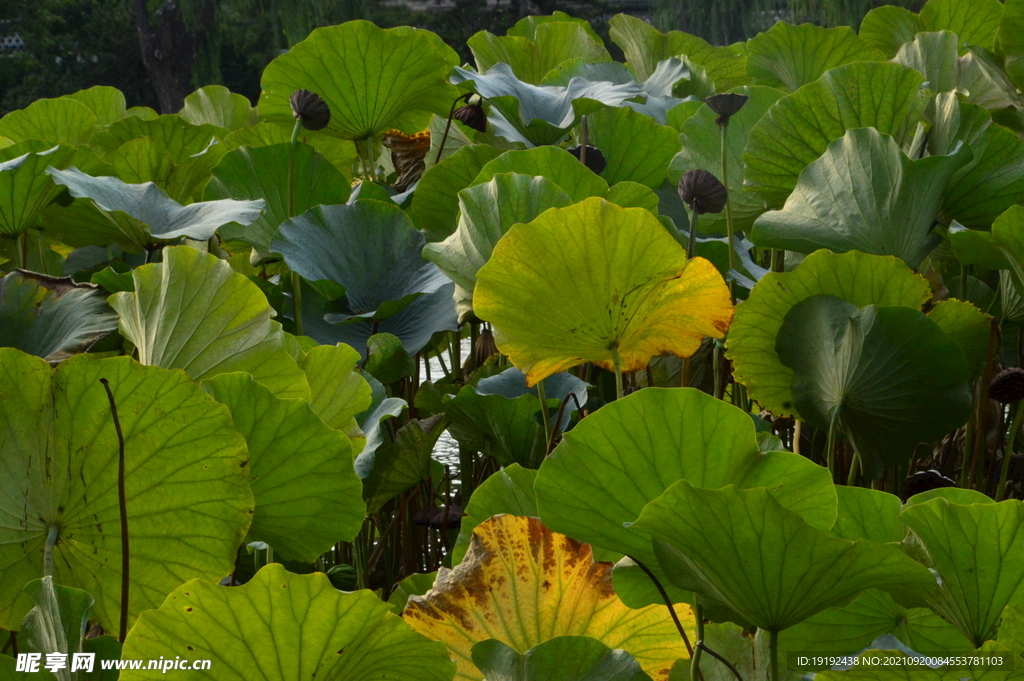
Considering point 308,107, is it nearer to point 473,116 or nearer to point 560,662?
point 473,116

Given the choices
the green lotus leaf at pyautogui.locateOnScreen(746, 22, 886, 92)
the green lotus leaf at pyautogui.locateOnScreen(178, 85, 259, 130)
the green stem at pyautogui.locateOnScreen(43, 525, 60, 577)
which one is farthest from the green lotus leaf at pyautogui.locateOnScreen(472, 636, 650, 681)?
the green lotus leaf at pyautogui.locateOnScreen(178, 85, 259, 130)

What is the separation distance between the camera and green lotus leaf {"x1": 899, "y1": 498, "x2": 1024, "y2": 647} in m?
0.25

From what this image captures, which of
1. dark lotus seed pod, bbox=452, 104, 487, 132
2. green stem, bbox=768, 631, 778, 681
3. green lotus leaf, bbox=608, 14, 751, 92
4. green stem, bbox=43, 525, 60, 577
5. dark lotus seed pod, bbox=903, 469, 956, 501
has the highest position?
green lotus leaf, bbox=608, 14, 751, 92

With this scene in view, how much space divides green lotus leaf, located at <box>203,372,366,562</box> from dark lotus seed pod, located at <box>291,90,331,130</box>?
26 centimetres

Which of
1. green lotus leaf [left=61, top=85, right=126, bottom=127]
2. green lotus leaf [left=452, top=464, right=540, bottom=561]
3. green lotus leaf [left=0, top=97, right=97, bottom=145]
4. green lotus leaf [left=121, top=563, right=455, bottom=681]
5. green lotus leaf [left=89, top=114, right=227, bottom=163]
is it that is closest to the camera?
green lotus leaf [left=121, top=563, right=455, bottom=681]

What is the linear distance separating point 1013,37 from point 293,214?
460 mm

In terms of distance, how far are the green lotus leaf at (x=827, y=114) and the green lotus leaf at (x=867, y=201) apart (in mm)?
52

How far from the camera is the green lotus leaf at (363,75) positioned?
2.07ft

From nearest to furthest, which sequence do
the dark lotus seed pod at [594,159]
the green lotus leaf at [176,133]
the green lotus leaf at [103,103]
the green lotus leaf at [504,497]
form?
the green lotus leaf at [504,497] < the dark lotus seed pod at [594,159] < the green lotus leaf at [176,133] < the green lotus leaf at [103,103]

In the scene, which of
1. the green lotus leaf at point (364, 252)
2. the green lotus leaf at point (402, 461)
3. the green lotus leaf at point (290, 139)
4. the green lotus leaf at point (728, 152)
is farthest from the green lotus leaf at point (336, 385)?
the green lotus leaf at point (290, 139)

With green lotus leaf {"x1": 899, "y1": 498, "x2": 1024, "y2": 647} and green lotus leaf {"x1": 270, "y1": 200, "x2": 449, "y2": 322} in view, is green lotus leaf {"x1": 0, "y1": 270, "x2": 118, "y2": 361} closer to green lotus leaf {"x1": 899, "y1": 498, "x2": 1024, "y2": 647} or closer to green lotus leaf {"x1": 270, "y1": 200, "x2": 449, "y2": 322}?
green lotus leaf {"x1": 270, "y1": 200, "x2": 449, "y2": 322}

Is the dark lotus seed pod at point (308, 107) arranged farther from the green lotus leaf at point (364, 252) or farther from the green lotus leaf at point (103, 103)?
the green lotus leaf at point (103, 103)

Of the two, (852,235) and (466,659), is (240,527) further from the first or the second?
(852,235)

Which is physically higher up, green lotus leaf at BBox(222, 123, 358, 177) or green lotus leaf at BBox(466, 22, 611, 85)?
A: green lotus leaf at BBox(466, 22, 611, 85)
